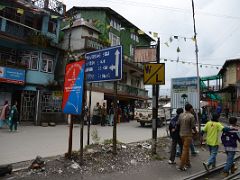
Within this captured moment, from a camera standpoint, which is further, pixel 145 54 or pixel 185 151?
pixel 145 54

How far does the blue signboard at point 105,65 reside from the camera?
825cm

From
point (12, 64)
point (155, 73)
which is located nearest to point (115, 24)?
point (12, 64)

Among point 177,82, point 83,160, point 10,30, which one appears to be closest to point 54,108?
point 10,30

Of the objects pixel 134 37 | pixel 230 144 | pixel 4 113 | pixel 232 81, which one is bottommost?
pixel 230 144

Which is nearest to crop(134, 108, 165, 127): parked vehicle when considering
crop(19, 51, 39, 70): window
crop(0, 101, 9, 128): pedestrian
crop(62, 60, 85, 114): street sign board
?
crop(19, 51, 39, 70): window

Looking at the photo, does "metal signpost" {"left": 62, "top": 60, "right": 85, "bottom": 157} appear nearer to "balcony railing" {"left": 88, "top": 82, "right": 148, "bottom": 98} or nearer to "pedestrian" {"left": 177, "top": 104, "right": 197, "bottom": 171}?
"pedestrian" {"left": 177, "top": 104, "right": 197, "bottom": 171}

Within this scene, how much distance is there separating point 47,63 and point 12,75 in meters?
4.34

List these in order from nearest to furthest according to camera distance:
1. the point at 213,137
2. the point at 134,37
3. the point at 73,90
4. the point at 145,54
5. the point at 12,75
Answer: the point at 73,90 → the point at 213,137 → the point at 145,54 → the point at 12,75 → the point at 134,37

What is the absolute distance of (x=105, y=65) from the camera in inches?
333

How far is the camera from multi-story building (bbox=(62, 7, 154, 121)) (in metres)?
28.2

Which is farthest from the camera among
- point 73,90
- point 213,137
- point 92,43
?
point 92,43

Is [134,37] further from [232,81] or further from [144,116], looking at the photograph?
[144,116]

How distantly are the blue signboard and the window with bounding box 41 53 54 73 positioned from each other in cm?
1642

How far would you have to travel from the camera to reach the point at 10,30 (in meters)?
21.8
